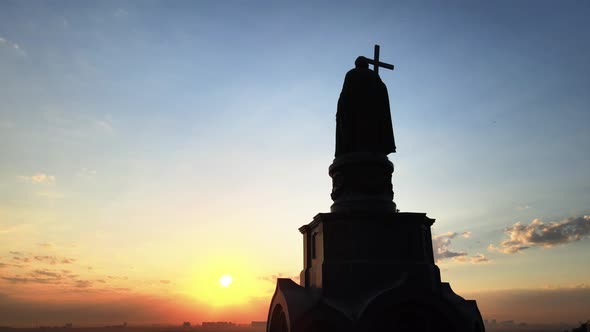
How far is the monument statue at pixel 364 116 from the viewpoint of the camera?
17.9 meters

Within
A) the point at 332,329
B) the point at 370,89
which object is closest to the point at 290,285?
the point at 332,329

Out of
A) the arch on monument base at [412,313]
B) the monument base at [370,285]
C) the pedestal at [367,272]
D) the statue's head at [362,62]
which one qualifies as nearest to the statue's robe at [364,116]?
the statue's head at [362,62]

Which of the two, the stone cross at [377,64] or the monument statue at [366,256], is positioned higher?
the stone cross at [377,64]

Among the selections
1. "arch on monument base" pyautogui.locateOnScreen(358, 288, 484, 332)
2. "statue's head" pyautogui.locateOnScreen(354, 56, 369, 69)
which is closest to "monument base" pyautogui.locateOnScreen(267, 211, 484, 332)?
"arch on monument base" pyautogui.locateOnScreen(358, 288, 484, 332)

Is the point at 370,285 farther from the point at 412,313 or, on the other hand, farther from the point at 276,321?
the point at 276,321

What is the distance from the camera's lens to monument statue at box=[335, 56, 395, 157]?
17922 mm

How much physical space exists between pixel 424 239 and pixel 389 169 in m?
3.10

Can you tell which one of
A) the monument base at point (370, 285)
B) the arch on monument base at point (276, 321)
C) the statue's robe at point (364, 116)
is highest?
the statue's robe at point (364, 116)

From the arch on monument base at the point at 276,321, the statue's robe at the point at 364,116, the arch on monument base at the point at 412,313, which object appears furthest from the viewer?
the statue's robe at the point at 364,116

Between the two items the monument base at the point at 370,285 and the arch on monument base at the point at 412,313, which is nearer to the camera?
the arch on monument base at the point at 412,313

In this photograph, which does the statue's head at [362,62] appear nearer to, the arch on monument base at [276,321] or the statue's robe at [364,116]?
the statue's robe at [364,116]

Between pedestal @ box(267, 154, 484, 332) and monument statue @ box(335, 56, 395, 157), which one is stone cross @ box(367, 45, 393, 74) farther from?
pedestal @ box(267, 154, 484, 332)

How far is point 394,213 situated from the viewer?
15742 millimetres

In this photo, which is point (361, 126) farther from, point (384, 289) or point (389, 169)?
point (384, 289)
